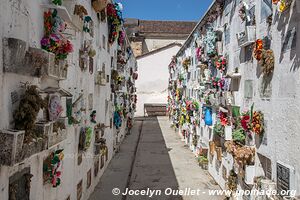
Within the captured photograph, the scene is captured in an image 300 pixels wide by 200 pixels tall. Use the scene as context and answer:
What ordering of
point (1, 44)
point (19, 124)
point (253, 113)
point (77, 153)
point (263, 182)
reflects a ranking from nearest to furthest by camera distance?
1. point (1, 44)
2. point (19, 124)
3. point (263, 182)
4. point (253, 113)
5. point (77, 153)

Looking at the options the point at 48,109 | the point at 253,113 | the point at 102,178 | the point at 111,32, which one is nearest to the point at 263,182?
the point at 253,113

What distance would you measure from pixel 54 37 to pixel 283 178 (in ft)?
11.9

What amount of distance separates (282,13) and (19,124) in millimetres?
3590

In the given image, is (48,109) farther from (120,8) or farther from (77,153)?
(120,8)

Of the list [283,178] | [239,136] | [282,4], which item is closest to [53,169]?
[283,178]

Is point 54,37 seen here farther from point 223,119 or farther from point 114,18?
point 114,18

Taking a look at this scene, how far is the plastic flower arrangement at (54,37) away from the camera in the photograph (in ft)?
12.8

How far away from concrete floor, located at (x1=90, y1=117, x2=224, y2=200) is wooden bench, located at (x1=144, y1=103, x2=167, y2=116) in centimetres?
1283

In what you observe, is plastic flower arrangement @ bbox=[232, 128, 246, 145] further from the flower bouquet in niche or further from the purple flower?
the purple flower

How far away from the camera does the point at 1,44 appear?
2.76 m

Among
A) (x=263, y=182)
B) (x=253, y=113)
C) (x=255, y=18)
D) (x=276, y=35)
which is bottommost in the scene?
(x=263, y=182)

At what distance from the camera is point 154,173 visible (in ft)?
29.6

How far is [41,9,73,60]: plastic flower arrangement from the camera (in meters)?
3.91

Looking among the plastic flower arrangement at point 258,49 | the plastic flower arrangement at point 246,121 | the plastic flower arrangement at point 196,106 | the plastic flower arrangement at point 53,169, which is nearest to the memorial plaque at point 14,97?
the plastic flower arrangement at point 53,169
